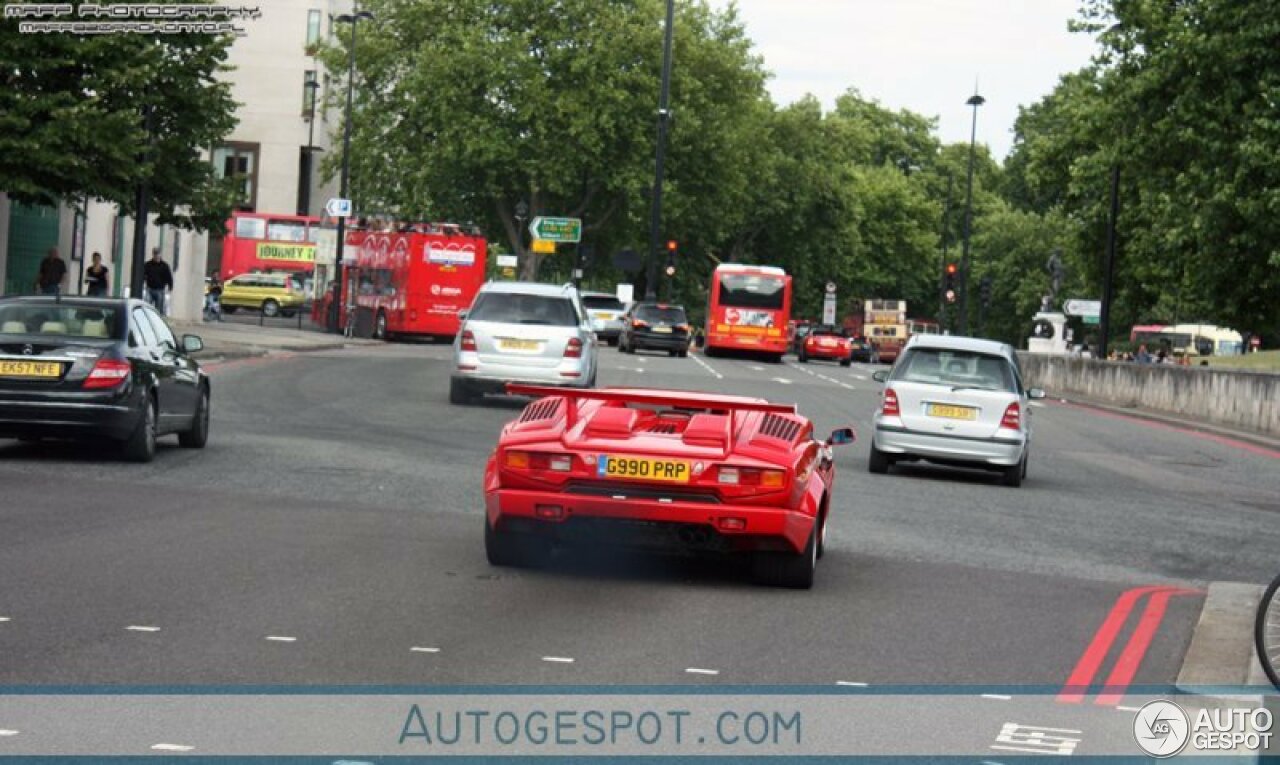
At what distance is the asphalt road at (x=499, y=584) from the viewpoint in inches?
344

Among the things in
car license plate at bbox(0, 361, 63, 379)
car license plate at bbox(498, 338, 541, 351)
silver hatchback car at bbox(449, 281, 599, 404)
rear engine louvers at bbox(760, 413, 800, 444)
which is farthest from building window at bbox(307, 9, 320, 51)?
rear engine louvers at bbox(760, 413, 800, 444)

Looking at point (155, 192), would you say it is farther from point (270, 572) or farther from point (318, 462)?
point (270, 572)

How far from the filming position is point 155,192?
36.2 meters

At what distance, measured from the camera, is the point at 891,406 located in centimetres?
2145

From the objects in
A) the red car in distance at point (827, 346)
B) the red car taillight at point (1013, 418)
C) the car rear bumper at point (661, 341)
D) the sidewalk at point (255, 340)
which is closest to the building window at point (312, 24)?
the red car in distance at point (827, 346)

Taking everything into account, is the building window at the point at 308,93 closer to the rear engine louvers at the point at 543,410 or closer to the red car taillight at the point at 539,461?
the rear engine louvers at the point at 543,410

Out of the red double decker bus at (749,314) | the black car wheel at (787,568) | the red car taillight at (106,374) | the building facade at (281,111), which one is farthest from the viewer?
the building facade at (281,111)

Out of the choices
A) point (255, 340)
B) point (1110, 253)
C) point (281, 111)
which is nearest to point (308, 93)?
point (281, 111)

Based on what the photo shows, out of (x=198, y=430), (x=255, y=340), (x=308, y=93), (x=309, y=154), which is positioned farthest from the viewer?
(x=309, y=154)

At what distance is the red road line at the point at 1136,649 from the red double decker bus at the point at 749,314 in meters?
56.8

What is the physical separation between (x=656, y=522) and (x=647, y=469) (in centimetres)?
29

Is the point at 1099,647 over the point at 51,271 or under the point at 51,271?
under

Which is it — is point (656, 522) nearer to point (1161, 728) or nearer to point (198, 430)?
point (1161, 728)

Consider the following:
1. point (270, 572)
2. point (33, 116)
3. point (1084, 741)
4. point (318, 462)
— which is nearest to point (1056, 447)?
point (318, 462)
